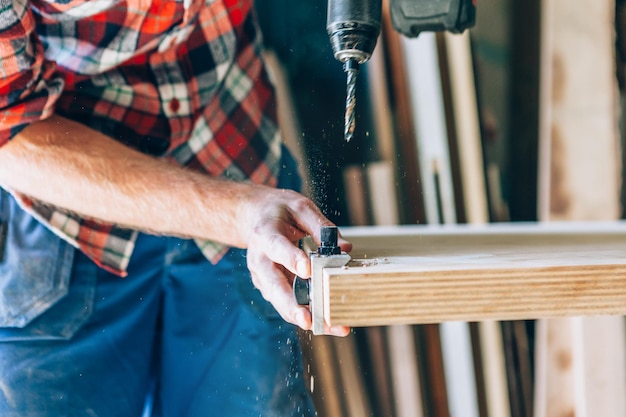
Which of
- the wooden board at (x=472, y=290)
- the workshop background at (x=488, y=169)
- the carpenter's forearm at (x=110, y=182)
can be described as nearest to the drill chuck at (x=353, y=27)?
the wooden board at (x=472, y=290)

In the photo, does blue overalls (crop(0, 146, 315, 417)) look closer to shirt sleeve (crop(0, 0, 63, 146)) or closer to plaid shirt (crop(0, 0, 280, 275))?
plaid shirt (crop(0, 0, 280, 275))

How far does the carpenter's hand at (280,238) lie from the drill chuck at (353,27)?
0.14 meters

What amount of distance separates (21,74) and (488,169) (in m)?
0.75

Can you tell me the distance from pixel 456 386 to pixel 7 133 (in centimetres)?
77

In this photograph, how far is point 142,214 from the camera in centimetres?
64

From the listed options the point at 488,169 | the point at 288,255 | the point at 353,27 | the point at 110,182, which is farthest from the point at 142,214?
the point at 488,169

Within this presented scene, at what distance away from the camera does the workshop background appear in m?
0.92

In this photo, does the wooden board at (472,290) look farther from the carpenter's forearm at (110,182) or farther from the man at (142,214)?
the carpenter's forearm at (110,182)

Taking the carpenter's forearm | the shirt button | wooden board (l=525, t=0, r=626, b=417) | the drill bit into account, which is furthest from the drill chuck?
wooden board (l=525, t=0, r=626, b=417)

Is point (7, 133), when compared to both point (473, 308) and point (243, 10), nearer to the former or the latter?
point (243, 10)

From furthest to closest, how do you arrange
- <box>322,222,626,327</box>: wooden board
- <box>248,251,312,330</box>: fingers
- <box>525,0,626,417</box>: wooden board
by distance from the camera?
<box>525,0,626,417</box>: wooden board
<box>248,251,312,330</box>: fingers
<box>322,222,626,327</box>: wooden board

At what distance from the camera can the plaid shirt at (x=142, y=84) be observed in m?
0.57

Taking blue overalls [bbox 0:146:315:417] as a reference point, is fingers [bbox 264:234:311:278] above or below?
above

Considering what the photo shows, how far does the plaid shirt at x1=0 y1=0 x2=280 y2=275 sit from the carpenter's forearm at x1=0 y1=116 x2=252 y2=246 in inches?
0.9
